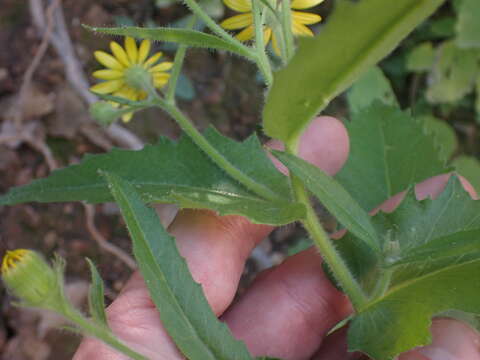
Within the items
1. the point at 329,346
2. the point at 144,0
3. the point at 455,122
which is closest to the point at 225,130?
the point at 144,0

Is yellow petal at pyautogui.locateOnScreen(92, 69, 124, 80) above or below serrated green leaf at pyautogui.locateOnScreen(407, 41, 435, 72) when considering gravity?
above

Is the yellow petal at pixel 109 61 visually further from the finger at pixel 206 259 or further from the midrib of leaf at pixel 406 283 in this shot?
the midrib of leaf at pixel 406 283

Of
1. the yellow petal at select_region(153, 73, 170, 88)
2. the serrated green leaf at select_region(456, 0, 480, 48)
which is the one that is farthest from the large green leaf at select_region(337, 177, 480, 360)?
the serrated green leaf at select_region(456, 0, 480, 48)

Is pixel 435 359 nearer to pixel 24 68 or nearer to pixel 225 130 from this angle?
pixel 225 130

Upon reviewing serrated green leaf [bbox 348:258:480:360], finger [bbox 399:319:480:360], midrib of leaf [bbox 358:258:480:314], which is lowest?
finger [bbox 399:319:480:360]

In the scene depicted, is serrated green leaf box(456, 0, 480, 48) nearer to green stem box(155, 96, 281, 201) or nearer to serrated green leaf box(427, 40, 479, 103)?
serrated green leaf box(427, 40, 479, 103)

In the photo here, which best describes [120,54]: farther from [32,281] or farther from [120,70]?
[32,281]

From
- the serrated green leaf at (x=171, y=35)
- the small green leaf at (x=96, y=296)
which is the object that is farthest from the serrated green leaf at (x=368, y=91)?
the small green leaf at (x=96, y=296)
